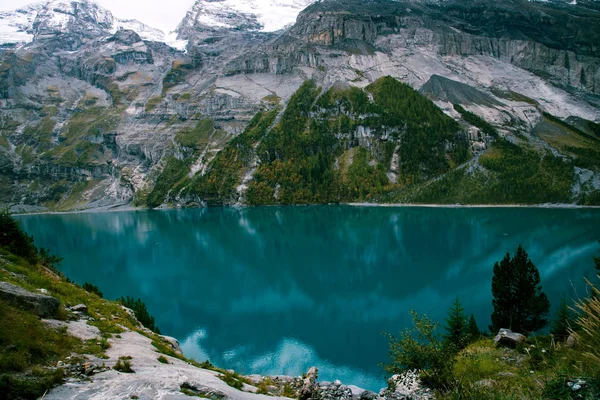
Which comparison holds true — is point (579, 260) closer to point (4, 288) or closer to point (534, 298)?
point (534, 298)

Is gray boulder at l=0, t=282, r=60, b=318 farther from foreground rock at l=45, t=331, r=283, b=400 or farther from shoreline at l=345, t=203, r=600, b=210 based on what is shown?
shoreline at l=345, t=203, r=600, b=210

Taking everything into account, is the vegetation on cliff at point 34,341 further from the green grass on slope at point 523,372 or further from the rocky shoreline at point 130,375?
the green grass on slope at point 523,372

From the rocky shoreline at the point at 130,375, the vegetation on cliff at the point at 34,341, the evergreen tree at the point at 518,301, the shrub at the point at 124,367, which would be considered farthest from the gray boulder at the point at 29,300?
the evergreen tree at the point at 518,301

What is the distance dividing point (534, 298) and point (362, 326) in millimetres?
15987

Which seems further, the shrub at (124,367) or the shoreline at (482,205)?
the shoreline at (482,205)

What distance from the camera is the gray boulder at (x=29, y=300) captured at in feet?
42.7

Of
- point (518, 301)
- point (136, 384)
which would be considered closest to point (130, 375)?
point (136, 384)

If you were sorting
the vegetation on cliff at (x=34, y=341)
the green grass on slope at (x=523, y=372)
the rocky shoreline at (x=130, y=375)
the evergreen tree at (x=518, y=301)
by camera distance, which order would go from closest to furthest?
the green grass on slope at (x=523, y=372) → the vegetation on cliff at (x=34, y=341) → the rocky shoreline at (x=130, y=375) → the evergreen tree at (x=518, y=301)

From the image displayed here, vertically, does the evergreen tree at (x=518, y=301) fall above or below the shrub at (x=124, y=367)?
below

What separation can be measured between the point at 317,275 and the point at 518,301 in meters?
32.6

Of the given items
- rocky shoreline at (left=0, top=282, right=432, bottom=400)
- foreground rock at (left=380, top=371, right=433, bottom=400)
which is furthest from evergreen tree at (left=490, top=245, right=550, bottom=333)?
rocky shoreline at (left=0, top=282, right=432, bottom=400)

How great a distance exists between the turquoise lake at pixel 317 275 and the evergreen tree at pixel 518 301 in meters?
7.38

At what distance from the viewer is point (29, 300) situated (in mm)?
13766

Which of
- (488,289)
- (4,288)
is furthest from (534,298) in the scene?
(4,288)
